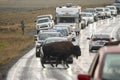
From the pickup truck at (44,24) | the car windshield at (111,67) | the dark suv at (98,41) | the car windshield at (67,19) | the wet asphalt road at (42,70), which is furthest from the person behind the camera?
the pickup truck at (44,24)

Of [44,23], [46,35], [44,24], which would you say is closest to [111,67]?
[46,35]

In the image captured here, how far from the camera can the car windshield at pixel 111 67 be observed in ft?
23.9

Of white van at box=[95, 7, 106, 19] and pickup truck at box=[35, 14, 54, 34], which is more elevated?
pickup truck at box=[35, 14, 54, 34]

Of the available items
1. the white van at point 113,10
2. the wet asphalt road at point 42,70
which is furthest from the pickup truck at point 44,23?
the white van at point 113,10

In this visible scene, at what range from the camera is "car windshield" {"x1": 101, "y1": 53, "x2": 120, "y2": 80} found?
729cm

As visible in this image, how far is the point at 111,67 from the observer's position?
7434mm

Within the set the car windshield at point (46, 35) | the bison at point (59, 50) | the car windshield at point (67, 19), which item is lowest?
the car windshield at point (67, 19)

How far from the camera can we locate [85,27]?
218 ft

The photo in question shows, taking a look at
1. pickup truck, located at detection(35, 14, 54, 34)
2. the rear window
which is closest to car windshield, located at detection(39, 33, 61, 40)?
A: the rear window

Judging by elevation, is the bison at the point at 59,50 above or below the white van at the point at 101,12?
above

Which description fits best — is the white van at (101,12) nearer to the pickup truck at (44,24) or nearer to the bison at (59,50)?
the pickup truck at (44,24)

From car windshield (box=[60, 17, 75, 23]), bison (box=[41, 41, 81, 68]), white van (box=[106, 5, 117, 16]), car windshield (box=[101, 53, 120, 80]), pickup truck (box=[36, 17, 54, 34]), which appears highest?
car windshield (box=[101, 53, 120, 80])

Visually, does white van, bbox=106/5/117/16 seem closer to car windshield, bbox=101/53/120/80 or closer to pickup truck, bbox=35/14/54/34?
pickup truck, bbox=35/14/54/34

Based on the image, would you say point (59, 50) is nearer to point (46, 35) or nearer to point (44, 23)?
point (46, 35)
